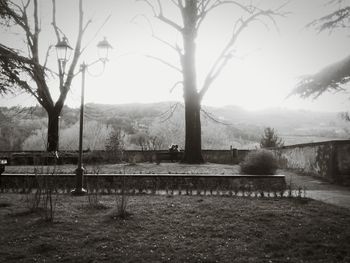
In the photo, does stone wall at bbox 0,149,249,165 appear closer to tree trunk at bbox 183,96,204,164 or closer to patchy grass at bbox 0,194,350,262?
tree trunk at bbox 183,96,204,164

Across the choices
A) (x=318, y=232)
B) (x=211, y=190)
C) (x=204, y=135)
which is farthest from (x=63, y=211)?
(x=204, y=135)

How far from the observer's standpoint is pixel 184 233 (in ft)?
18.3

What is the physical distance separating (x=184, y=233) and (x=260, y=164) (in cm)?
729

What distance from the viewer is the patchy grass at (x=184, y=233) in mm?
4629

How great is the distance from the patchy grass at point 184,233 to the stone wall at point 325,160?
13.4 ft

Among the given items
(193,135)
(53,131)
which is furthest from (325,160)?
(53,131)

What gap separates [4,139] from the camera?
34.7 metres

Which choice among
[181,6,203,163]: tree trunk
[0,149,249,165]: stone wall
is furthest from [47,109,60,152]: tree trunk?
[181,6,203,163]: tree trunk

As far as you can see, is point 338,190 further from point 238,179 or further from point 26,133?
point 26,133

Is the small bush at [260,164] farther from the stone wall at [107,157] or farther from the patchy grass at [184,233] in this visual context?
the stone wall at [107,157]

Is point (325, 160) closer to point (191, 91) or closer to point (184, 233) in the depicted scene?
point (191, 91)

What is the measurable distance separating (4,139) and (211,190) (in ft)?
102

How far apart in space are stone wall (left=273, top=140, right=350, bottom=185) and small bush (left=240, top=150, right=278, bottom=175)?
1.75 metres

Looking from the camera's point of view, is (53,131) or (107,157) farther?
(53,131)
